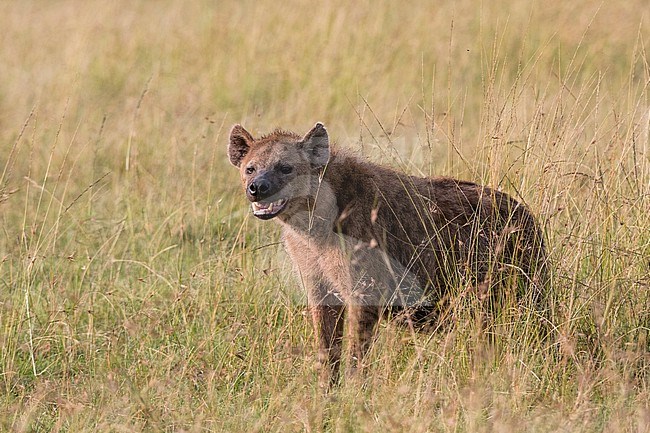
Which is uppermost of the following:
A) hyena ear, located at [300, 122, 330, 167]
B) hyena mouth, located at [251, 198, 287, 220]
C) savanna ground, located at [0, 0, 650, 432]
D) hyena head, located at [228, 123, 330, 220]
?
hyena ear, located at [300, 122, 330, 167]

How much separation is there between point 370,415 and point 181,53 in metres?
6.38

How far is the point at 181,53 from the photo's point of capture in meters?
9.94

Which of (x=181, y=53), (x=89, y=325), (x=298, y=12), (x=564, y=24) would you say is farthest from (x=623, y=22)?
(x=89, y=325)

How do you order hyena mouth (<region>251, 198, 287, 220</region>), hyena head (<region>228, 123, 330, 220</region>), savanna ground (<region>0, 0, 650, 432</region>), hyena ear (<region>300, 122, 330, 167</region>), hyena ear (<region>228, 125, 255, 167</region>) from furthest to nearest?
1. hyena ear (<region>228, 125, 255, 167</region>)
2. hyena ear (<region>300, 122, 330, 167</region>)
3. hyena head (<region>228, 123, 330, 220</region>)
4. hyena mouth (<region>251, 198, 287, 220</region>)
5. savanna ground (<region>0, 0, 650, 432</region>)

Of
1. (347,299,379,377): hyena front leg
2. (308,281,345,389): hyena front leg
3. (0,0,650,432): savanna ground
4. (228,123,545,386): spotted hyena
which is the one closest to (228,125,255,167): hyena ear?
(228,123,545,386): spotted hyena

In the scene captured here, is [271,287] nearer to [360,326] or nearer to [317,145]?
[360,326]

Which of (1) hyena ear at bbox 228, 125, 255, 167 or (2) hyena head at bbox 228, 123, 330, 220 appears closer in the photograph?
(2) hyena head at bbox 228, 123, 330, 220

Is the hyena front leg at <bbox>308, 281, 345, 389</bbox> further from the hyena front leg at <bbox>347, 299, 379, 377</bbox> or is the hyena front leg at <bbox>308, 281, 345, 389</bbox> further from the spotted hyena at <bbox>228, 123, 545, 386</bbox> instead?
the hyena front leg at <bbox>347, 299, 379, 377</bbox>

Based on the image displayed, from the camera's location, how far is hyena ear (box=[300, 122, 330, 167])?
4.94m

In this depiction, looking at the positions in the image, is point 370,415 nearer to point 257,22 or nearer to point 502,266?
point 502,266

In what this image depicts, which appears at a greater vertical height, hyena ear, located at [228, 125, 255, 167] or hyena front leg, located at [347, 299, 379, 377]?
hyena ear, located at [228, 125, 255, 167]

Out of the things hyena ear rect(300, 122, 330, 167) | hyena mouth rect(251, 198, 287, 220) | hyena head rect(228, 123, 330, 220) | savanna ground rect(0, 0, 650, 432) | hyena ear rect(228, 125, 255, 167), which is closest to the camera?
savanna ground rect(0, 0, 650, 432)

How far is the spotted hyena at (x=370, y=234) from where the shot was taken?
4.82 m

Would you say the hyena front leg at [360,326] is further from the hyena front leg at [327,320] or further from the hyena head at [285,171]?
the hyena head at [285,171]
